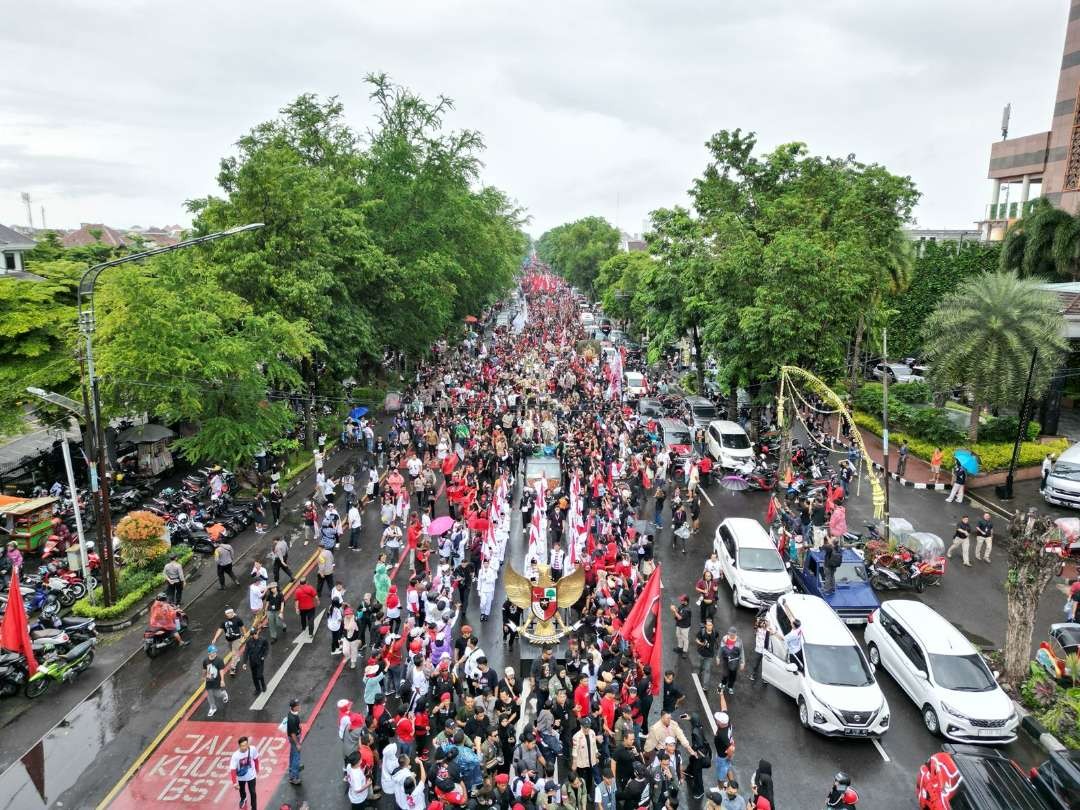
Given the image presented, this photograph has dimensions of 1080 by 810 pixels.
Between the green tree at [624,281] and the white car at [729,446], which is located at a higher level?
the green tree at [624,281]

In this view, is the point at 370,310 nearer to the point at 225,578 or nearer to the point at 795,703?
the point at 225,578

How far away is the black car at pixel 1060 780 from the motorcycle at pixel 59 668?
53.3 feet

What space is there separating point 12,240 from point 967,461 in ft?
163

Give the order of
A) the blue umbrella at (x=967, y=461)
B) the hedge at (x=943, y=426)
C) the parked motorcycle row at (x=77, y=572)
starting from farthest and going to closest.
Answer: the hedge at (x=943, y=426)
the blue umbrella at (x=967, y=461)
the parked motorcycle row at (x=77, y=572)

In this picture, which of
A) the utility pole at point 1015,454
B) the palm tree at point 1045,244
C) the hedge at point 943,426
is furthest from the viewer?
the palm tree at point 1045,244

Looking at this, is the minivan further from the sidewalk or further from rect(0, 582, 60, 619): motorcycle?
rect(0, 582, 60, 619): motorcycle

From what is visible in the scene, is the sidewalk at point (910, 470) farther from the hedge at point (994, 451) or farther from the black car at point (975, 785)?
the black car at point (975, 785)

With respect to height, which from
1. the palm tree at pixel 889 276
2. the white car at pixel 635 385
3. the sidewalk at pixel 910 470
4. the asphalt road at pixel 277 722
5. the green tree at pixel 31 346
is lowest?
the asphalt road at pixel 277 722

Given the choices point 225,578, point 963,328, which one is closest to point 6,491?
point 225,578

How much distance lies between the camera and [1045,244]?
36.4 metres

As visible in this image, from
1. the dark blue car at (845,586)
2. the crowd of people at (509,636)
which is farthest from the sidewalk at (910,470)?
the dark blue car at (845,586)

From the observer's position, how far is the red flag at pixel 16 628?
12.6 m

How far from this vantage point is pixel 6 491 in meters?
23.0

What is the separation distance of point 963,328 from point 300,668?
80.0 ft
